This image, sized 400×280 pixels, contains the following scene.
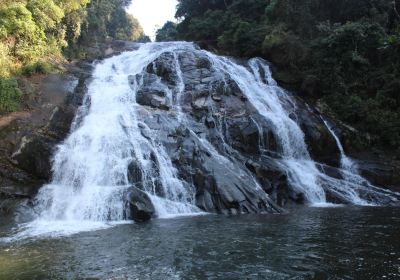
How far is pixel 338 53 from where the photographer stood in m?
26.2

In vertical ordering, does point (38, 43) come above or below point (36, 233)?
above

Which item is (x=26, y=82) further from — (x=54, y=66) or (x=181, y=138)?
(x=181, y=138)

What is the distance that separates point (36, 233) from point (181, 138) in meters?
7.57

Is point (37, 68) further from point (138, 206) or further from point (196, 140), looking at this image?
point (138, 206)

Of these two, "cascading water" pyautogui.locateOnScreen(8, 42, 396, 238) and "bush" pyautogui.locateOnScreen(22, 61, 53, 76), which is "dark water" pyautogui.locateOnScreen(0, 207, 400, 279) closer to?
"cascading water" pyautogui.locateOnScreen(8, 42, 396, 238)

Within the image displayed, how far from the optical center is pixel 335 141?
70.4ft

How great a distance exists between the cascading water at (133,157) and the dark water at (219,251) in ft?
6.82

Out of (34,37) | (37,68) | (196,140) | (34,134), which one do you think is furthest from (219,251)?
(34,37)

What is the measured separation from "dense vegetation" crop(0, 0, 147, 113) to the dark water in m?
10.0

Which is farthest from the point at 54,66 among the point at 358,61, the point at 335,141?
the point at 358,61

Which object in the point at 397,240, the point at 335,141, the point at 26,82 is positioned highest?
the point at 26,82

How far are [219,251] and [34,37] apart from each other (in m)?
17.9

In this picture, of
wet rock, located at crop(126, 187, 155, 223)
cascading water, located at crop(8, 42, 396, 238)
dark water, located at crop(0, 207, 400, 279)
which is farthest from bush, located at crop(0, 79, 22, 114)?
dark water, located at crop(0, 207, 400, 279)

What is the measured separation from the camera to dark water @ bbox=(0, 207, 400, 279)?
8.05 m
